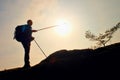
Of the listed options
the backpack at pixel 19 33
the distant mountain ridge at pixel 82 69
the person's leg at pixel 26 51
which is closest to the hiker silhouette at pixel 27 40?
the person's leg at pixel 26 51

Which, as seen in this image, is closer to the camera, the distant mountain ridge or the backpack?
the distant mountain ridge

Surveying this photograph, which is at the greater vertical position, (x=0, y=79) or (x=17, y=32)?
(x=17, y=32)

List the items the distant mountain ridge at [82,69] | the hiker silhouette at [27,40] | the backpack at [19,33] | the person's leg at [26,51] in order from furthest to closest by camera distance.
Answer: the person's leg at [26,51]
the hiker silhouette at [27,40]
the backpack at [19,33]
the distant mountain ridge at [82,69]

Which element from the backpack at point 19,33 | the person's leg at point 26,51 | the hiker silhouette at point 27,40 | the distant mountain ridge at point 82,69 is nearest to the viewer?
the distant mountain ridge at point 82,69

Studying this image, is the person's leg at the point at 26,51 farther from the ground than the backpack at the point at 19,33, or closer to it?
closer to it

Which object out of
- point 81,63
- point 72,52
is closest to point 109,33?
point 72,52

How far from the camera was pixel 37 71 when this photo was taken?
12164 millimetres

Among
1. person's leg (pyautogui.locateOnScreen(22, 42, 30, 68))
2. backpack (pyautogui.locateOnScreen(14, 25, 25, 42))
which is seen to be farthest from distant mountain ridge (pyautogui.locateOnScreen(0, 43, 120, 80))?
backpack (pyautogui.locateOnScreen(14, 25, 25, 42))

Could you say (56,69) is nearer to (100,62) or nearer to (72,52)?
(100,62)


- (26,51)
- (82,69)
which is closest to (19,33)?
(26,51)

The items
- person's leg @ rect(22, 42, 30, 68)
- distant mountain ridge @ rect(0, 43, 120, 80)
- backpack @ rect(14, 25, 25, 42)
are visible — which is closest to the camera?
distant mountain ridge @ rect(0, 43, 120, 80)

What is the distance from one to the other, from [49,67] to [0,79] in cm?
315

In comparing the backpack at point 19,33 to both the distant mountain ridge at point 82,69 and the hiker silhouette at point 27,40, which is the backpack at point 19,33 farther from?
the distant mountain ridge at point 82,69

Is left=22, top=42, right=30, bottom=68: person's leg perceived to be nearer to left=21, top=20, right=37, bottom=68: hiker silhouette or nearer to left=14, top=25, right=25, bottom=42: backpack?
left=21, top=20, right=37, bottom=68: hiker silhouette
